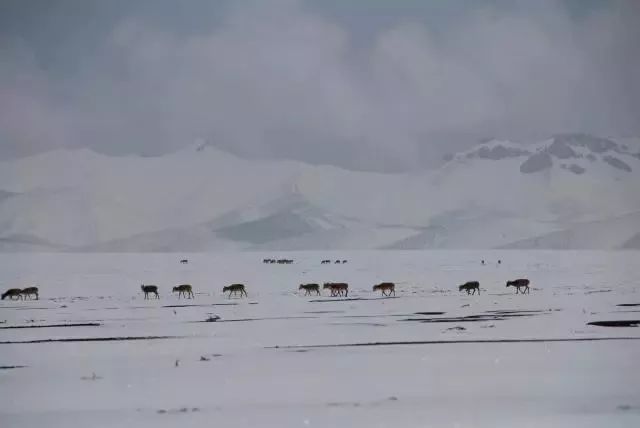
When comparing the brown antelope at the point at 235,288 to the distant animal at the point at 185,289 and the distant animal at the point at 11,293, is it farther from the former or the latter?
the distant animal at the point at 11,293

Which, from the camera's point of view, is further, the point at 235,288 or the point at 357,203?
the point at 235,288

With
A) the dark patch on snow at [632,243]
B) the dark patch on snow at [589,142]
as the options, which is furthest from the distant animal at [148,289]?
the dark patch on snow at [632,243]

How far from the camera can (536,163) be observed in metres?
7.73

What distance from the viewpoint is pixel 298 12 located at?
7312 mm

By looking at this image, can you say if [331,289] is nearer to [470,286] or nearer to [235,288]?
[235,288]

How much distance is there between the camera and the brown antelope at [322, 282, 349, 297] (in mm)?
8414

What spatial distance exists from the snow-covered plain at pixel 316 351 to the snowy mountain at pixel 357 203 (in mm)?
316

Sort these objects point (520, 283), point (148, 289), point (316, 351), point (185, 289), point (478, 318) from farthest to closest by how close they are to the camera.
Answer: point (520, 283) → point (185, 289) → point (148, 289) → point (478, 318) → point (316, 351)

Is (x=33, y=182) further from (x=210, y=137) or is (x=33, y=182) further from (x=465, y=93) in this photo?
(x=465, y=93)

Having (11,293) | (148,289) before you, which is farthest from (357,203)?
(11,293)

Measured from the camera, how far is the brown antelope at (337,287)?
8414mm

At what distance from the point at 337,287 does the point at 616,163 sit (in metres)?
3.23

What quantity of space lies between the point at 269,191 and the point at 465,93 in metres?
2.22

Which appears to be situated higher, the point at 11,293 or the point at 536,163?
the point at 536,163
